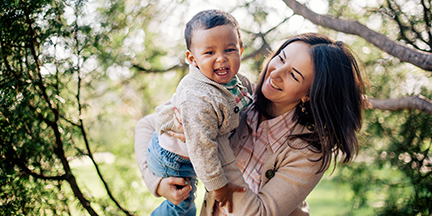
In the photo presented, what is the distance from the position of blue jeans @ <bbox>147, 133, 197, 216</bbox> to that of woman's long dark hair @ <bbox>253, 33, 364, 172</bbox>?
1.81ft

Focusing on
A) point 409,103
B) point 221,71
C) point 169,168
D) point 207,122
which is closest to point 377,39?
point 409,103

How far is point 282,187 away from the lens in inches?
47.4

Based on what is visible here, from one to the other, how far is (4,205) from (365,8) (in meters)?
2.87

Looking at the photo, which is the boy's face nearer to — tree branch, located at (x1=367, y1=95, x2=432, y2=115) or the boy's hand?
the boy's hand

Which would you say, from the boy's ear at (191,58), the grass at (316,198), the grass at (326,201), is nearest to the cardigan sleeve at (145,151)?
the boy's ear at (191,58)

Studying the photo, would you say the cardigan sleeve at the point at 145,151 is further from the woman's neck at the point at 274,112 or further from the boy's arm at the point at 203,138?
the woman's neck at the point at 274,112

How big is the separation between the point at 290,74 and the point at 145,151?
842 mm

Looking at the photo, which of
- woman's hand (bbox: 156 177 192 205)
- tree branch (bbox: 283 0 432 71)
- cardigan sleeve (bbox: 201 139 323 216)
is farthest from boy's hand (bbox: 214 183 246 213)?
tree branch (bbox: 283 0 432 71)

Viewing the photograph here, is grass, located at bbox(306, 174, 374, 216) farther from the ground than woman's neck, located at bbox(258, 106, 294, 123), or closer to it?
closer to it

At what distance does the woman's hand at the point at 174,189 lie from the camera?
129cm

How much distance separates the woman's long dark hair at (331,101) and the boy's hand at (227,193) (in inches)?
14.7

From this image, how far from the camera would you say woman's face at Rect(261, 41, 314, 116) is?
50.8 inches

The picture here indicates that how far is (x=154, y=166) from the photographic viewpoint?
1.37 metres

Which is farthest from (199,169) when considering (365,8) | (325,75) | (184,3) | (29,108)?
(365,8)
